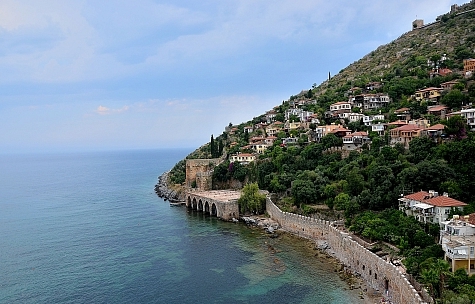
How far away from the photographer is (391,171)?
36.3 meters

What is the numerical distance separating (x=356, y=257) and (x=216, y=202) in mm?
25158

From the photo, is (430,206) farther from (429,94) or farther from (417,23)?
(417,23)

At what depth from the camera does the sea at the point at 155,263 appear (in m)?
27.0

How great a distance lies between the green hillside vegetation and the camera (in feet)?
87.0

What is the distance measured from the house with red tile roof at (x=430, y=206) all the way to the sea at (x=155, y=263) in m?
8.11

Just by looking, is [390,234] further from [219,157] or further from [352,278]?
[219,157]

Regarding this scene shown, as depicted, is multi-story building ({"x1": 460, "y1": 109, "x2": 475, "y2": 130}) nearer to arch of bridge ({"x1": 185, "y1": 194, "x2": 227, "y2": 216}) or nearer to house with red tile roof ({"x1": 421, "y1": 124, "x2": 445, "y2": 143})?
house with red tile roof ({"x1": 421, "y1": 124, "x2": 445, "y2": 143})

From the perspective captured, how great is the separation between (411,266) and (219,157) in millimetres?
49917

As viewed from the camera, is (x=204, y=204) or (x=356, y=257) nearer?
(x=356, y=257)

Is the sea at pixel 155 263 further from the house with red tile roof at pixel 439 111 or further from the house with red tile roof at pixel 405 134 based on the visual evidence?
the house with red tile roof at pixel 439 111

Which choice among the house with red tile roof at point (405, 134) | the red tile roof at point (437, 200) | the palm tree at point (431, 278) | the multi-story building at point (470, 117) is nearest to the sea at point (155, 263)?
the palm tree at point (431, 278)

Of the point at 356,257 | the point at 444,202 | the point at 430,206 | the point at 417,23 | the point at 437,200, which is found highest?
the point at 417,23

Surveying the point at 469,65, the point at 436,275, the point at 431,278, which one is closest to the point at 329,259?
the point at 431,278

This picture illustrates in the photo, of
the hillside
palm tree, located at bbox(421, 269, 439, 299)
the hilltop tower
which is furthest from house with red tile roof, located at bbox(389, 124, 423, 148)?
the hilltop tower
